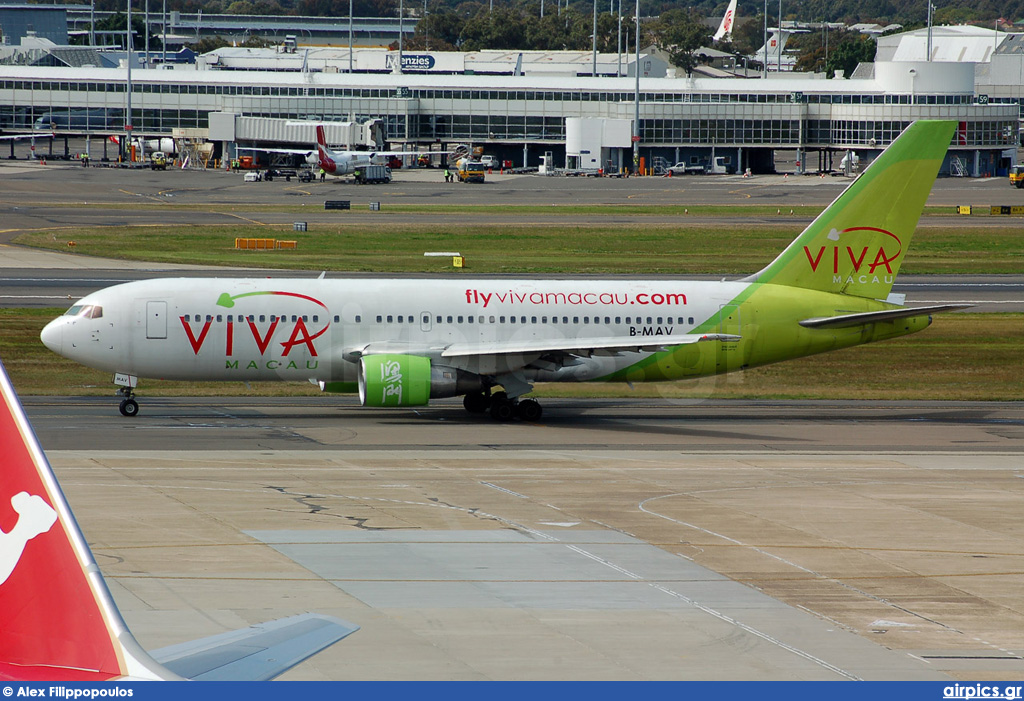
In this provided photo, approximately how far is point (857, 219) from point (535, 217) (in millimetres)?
61909

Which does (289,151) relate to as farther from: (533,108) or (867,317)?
(867,317)

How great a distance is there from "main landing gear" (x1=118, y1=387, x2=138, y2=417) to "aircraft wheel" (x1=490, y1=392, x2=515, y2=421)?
11.2 meters

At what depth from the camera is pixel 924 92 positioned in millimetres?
161000

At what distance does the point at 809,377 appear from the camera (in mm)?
47750

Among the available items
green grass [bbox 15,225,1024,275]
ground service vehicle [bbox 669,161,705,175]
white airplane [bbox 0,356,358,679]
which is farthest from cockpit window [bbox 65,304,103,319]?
ground service vehicle [bbox 669,161,705,175]

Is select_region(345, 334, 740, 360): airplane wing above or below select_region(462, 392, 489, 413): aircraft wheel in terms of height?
above

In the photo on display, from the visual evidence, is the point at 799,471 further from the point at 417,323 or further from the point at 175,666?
the point at 175,666

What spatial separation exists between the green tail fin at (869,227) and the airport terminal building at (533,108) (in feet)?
404

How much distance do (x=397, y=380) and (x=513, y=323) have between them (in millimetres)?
4595

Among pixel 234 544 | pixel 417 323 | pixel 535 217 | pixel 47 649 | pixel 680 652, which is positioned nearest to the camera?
pixel 47 649

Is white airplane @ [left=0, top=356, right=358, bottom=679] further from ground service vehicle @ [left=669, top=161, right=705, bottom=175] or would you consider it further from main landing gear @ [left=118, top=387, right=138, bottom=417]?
ground service vehicle @ [left=669, top=161, right=705, bottom=175]

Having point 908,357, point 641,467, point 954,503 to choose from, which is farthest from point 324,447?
point 908,357

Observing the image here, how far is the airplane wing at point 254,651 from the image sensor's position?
9.10 m

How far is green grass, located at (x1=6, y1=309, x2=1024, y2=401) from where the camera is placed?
4356 centimetres
